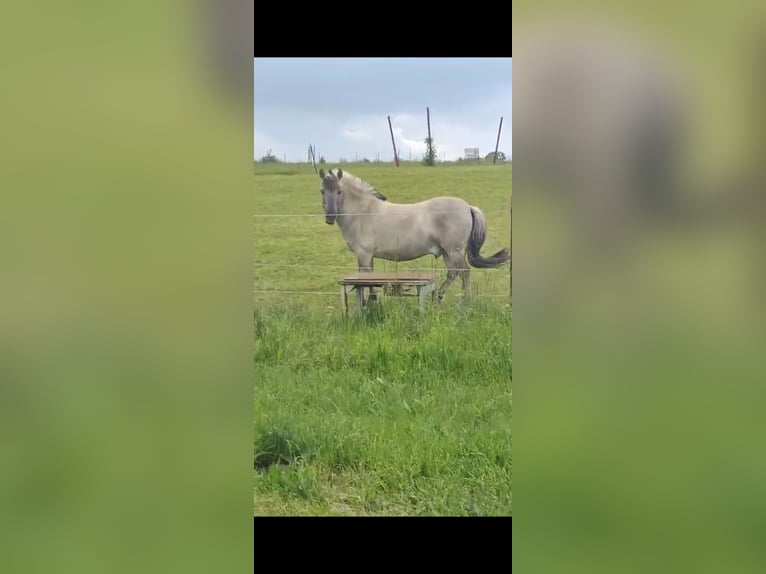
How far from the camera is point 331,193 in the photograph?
4781 mm

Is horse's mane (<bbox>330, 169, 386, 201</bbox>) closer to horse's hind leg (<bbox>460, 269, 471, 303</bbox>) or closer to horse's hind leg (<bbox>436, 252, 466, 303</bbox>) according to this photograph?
horse's hind leg (<bbox>436, 252, 466, 303</bbox>)

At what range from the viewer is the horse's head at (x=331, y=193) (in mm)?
4727

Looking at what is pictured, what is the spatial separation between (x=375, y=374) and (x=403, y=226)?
1310 mm

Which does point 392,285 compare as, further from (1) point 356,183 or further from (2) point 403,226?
(1) point 356,183

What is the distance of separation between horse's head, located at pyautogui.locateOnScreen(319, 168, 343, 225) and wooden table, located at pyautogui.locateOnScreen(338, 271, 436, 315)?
0.52 m

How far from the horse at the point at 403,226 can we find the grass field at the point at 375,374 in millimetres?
65

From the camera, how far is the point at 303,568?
7.68 ft
